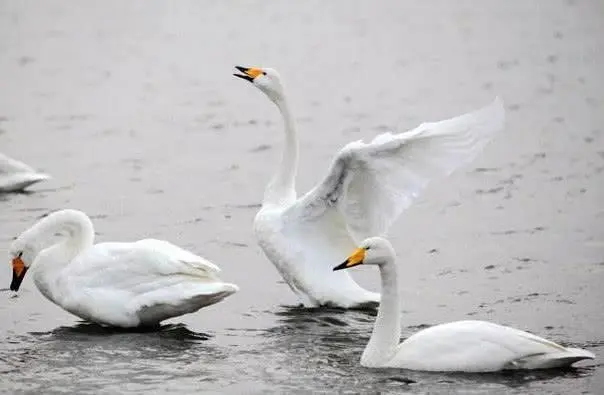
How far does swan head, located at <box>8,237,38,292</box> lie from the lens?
12.4 meters

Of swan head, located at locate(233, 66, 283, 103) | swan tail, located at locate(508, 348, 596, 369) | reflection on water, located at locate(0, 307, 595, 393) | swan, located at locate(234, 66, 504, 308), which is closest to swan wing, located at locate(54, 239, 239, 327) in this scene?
reflection on water, located at locate(0, 307, 595, 393)

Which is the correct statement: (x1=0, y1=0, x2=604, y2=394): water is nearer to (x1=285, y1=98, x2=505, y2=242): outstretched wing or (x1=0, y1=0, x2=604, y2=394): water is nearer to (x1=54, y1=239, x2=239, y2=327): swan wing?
(x1=54, y1=239, x2=239, y2=327): swan wing

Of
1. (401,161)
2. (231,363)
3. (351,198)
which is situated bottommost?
(231,363)

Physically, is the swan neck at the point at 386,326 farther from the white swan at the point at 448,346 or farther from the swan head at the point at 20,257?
the swan head at the point at 20,257

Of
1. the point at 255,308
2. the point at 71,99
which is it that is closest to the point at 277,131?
the point at 71,99

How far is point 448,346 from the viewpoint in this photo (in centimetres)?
1067

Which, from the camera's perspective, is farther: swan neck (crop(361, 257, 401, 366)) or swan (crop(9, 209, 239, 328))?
swan (crop(9, 209, 239, 328))

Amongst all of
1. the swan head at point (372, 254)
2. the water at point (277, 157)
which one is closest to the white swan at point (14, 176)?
the water at point (277, 157)

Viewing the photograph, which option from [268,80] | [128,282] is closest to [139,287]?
[128,282]

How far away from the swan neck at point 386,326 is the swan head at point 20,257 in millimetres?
2988

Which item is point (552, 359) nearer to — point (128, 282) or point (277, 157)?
point (128, 282)

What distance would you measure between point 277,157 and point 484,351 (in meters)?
9.10

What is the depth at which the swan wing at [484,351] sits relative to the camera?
10.5 m

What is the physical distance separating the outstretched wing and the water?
0.92 meters
